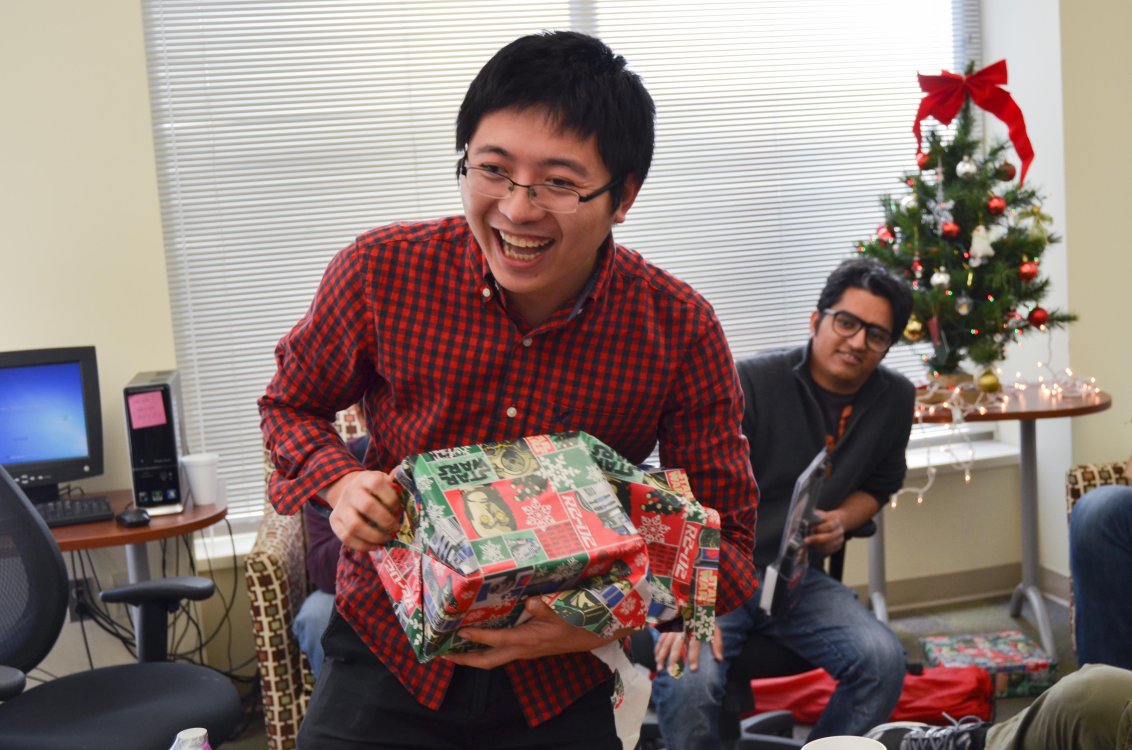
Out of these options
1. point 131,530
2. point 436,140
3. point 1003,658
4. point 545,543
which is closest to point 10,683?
point 131,530

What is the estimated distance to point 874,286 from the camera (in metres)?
2.78

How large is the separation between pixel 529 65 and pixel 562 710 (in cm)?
78

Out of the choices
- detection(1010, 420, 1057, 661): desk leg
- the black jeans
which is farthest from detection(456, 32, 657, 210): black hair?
detection(1010, 420, 1057, 661): desk leg

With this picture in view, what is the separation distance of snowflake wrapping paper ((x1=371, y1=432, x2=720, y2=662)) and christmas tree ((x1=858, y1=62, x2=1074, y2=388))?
95.8 inches

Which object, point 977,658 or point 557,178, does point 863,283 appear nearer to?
point 977,658

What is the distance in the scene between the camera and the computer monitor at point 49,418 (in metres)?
3.10

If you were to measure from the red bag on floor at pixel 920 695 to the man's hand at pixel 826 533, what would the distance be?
616 mm

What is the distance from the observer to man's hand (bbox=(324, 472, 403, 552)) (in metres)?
1.25

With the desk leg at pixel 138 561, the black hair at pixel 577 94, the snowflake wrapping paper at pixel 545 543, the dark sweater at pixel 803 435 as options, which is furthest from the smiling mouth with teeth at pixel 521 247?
the desk leg at pixel 138 561

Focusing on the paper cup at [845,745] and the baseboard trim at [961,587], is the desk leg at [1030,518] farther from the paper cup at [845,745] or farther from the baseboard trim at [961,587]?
the paper cup at [845,745]

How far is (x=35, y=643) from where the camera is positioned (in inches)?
87.7

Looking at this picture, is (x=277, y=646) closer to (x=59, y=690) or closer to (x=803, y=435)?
(x=59, y=690)

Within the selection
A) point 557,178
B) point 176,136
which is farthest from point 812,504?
point 176,136

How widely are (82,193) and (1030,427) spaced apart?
2.99m
